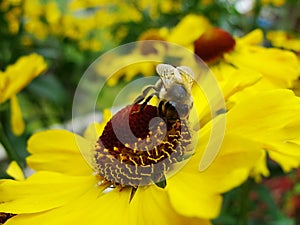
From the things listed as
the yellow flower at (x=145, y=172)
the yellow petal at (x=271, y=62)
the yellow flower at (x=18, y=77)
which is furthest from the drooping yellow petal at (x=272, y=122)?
the yellow flower at (x=18, y=77)

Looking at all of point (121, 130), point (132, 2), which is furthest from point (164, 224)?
point (132, 2)

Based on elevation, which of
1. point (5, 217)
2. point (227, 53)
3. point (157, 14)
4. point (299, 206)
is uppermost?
point (5, 217)

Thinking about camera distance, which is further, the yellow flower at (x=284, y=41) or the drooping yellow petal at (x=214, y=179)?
the yellow flower at (x=284, y=41)

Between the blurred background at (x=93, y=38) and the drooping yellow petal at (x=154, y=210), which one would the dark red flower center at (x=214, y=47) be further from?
the drooping yellow petal at (x=154, y=210)

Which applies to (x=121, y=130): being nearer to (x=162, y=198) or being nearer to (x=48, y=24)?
(x=162, y=198)

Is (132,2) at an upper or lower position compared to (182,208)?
lower

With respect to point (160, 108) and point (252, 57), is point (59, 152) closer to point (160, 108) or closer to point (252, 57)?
point (160, 108)
